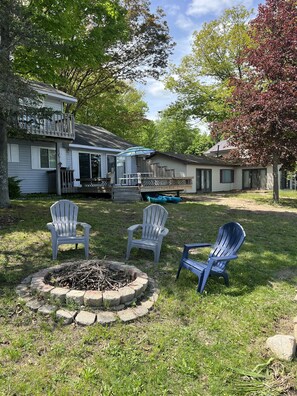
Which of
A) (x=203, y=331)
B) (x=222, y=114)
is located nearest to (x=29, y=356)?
(x=203, y=331)

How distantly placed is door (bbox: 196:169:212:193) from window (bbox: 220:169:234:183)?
1.82 metres

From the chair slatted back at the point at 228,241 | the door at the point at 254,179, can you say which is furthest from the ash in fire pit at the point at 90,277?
the door at the point at 254,179

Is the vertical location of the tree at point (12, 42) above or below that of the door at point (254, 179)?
above

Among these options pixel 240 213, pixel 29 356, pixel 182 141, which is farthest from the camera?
pixel 182 141

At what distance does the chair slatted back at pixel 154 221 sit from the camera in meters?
5.55

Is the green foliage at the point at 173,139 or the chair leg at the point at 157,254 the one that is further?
the green foliage at the point at 173,139

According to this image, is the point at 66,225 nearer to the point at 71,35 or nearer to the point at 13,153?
the point at 71,35

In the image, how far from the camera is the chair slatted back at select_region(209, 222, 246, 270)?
4270 millimetres

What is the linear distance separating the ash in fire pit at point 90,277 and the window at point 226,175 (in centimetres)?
2279

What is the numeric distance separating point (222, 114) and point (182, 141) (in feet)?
67.7

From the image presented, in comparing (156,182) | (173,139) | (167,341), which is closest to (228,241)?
(167,341)

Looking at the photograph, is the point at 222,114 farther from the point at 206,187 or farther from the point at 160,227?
the point at 160,227

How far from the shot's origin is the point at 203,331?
307cm

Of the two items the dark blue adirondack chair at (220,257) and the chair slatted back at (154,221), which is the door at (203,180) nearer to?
the chair slatted back at (154,221)
